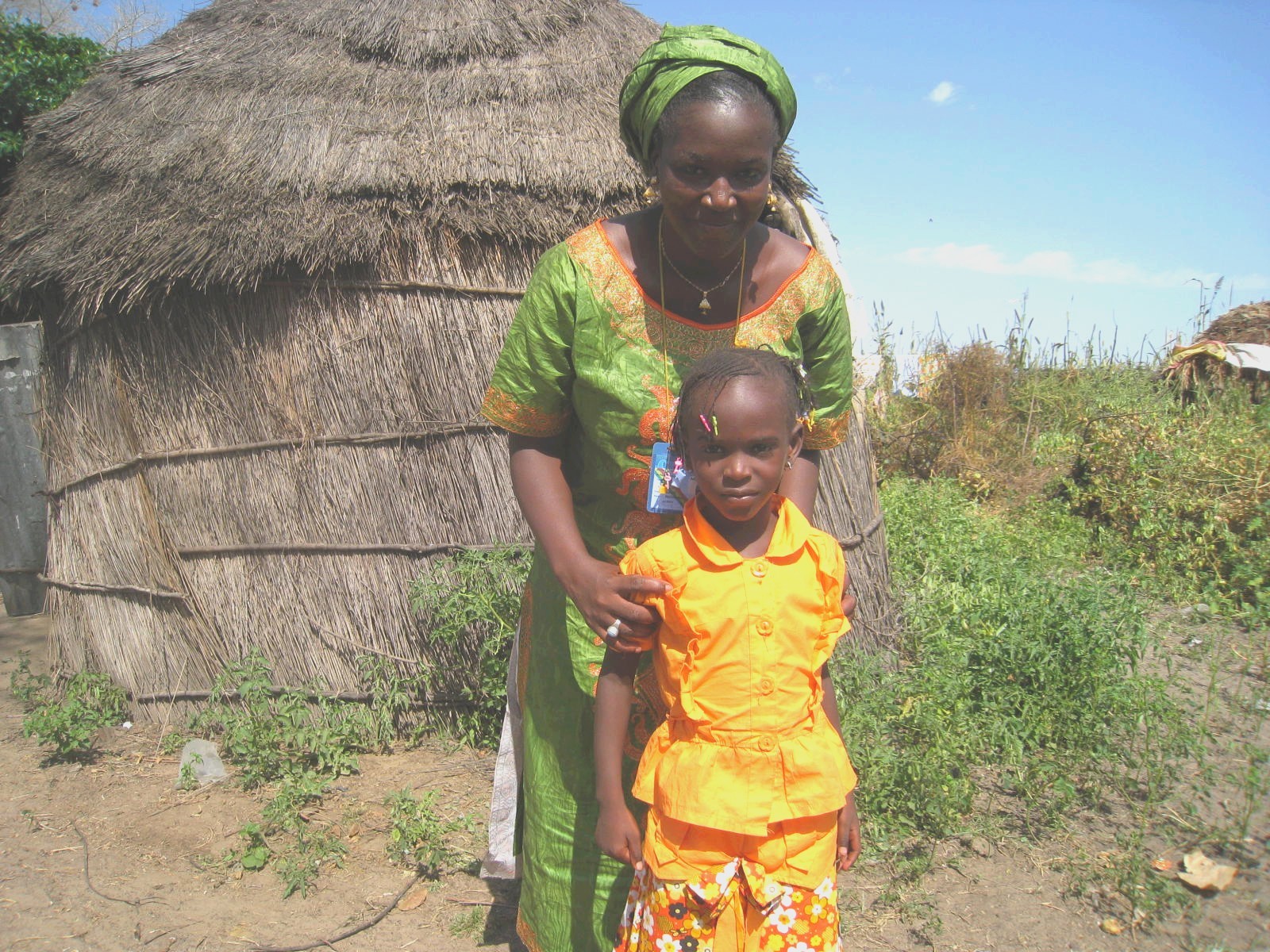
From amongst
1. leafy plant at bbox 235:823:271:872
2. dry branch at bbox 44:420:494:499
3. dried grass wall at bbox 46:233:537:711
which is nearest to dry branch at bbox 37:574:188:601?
dried grass wall at bbox 46:233:537:711

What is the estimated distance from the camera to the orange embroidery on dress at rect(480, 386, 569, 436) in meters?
1.95

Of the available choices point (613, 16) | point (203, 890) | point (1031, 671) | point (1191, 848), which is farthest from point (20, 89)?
point (1191, 848)

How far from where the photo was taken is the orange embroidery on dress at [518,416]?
6.39 feet

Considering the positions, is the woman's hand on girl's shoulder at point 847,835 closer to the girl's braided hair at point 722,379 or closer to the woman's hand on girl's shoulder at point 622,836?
the woman's hand on girl's shoulder at point 622,836

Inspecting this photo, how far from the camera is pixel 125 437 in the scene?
4473 millimetres

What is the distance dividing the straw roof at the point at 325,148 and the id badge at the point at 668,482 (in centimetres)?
254

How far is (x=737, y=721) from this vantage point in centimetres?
165

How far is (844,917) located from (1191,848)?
1.16m

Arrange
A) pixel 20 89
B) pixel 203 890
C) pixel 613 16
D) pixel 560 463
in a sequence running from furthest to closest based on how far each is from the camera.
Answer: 1. pixel 20 89
2. pixel 613 16
3. pixel 203 890
4. pixel 560 463

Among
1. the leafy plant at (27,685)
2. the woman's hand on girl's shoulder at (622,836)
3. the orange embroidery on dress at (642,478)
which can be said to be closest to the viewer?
the woman's hand on girl's shoulder at (622,836)

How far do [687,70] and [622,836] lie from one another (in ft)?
4.46

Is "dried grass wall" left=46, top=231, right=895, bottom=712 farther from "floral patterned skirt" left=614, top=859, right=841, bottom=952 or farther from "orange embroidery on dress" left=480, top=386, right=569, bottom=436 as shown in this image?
"floral patterned skirt" left=614, top=859, right=841, bottom=952

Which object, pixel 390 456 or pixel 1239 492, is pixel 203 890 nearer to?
pixel 390 456

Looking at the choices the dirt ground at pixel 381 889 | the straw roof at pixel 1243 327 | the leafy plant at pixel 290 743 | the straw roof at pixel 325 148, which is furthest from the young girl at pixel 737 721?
the straw roof at pixel 1243 327
